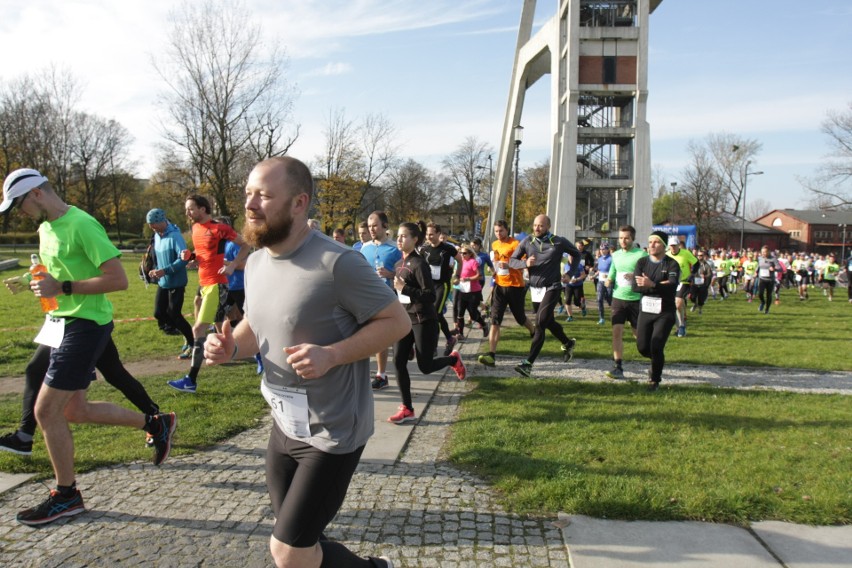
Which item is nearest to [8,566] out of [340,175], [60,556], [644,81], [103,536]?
[60,556]

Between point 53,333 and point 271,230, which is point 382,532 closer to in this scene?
point 271,230

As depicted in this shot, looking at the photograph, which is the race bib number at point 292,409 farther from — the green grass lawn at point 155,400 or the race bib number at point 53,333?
the green grass lawn at point 155,400

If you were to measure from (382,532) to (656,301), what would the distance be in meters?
4.92

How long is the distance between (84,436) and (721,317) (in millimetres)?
16088

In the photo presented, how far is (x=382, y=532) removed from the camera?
3508 millimetres

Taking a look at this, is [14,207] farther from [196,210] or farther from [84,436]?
[196,210]

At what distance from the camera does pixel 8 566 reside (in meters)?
3.06

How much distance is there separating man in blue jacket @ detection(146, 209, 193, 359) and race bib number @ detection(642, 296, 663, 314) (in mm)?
5725

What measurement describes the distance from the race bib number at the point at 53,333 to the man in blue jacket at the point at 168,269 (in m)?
3.94

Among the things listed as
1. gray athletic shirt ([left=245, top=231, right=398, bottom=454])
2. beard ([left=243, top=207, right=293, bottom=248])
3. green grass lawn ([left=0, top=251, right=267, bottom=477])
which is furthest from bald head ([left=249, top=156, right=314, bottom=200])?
green grass lawn ([left=0, top=251, right=267, bottom=477])

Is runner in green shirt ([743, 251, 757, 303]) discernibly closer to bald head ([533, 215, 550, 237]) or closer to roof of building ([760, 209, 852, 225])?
bald head ([533, 215, 550, 237])

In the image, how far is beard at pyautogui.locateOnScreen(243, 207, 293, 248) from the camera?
2246 mm

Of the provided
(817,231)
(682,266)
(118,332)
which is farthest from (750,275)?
(817,231)

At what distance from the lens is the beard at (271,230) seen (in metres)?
2.25
